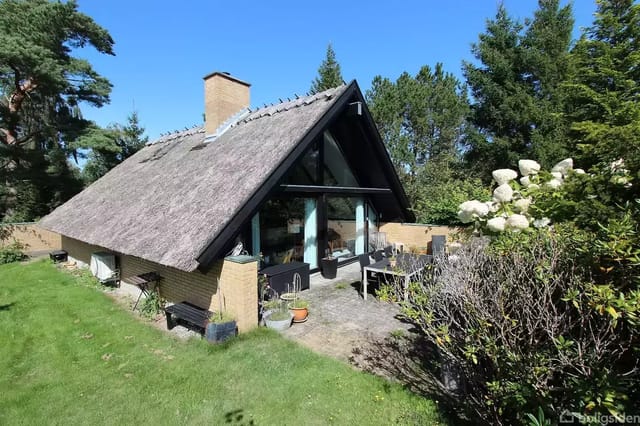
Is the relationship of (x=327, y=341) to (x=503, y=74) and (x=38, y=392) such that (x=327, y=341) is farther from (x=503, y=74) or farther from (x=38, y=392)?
(x=503, y=74)

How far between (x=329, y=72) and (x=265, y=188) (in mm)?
24200

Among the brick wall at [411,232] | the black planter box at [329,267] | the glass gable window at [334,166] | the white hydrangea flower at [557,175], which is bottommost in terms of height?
the black planter box at [329,267]

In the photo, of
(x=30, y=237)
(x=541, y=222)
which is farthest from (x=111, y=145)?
(x=541, y=222)

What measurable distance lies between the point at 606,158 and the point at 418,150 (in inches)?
1037

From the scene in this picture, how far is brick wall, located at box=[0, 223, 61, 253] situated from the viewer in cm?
1625

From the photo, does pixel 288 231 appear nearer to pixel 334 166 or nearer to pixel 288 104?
pixel 334 166

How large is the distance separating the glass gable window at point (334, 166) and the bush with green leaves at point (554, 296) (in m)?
8.10

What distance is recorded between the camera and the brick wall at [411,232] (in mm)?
14531

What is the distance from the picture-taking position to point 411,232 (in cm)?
1484

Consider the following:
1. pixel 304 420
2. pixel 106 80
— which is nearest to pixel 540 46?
pixel 304 420

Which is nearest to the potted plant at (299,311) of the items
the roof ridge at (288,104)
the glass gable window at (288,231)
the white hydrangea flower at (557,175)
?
the glass gable window at (288,231)

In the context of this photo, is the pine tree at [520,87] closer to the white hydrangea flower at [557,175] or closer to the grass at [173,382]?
the white hydrangea flower at [557,175]

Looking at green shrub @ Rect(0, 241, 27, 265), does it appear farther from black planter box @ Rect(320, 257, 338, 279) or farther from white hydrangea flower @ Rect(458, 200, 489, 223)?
white hydrangea flower @ Rect(458, 200, 489, 223)

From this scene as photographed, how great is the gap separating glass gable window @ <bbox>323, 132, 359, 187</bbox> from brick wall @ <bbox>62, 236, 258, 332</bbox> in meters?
5.49
